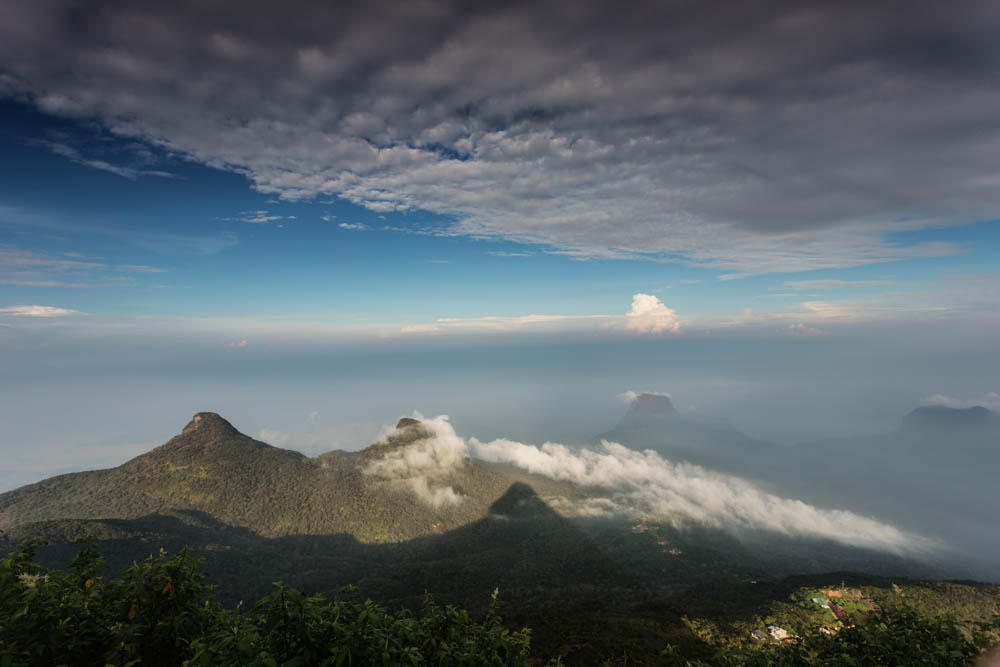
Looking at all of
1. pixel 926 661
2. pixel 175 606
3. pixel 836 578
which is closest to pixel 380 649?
pixel 175 606

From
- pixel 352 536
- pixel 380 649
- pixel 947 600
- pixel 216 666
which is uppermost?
pixel 216 666

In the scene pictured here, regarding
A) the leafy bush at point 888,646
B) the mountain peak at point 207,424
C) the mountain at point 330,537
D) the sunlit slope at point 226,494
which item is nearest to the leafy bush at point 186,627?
the leafy bush at point 888,646

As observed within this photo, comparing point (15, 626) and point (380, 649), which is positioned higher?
point (15, 626)

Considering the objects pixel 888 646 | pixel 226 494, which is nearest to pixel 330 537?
pixel 226 494

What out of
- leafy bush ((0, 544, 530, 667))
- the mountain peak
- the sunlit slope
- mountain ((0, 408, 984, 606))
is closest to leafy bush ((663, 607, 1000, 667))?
leafy bush ((0, 544, 530, 667))

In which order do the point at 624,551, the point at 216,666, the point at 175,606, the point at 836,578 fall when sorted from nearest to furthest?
the point at 216,666 → the point at 175,606 → the point at 836,578 → the point at 624,551

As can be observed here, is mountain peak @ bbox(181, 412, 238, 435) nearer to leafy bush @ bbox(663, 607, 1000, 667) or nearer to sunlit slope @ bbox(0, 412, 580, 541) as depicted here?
sunlit slope @ bbox(0, 412, 580, 541)

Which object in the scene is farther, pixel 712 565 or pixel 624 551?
pixel 624 551

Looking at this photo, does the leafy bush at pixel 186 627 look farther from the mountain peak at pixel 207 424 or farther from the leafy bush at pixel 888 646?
the mountain peak at pixel 207 424

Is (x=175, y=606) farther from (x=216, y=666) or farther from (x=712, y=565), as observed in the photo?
(x=712, y=565)
